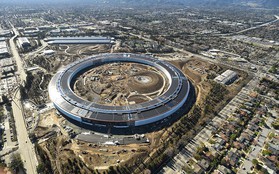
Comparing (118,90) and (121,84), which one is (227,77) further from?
(118,90)

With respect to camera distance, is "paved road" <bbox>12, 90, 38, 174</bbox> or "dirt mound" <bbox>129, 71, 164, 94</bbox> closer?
"paved road" <bbox>12, 90, 38, 174</bbox>

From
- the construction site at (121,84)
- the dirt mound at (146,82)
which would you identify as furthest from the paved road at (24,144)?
the dirt mound at (146,82)

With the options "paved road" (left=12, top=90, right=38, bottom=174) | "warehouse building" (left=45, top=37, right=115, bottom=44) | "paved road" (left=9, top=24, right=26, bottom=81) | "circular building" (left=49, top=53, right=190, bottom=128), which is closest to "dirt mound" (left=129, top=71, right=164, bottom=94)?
"circular building" (left=49, top=53, right=190, bottom=128)

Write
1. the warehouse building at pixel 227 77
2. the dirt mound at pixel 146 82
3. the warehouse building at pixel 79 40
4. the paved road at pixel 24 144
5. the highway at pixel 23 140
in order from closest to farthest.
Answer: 1. the paved road at pixel 24 144
2. the highway at pixel 23 140
3. the dirt mound at pixel 146 82
4. the warehouse building at pixel 227 77
5. the warehouse building at pixel 79 40

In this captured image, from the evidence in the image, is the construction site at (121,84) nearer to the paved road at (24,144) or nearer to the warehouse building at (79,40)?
the paved road at (24,144)

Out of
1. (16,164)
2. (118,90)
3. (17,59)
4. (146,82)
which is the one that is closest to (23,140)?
(16,164)

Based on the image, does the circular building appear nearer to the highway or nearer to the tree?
the highway

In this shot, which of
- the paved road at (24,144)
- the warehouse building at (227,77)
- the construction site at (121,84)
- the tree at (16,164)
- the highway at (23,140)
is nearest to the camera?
the tree at (16,164)
